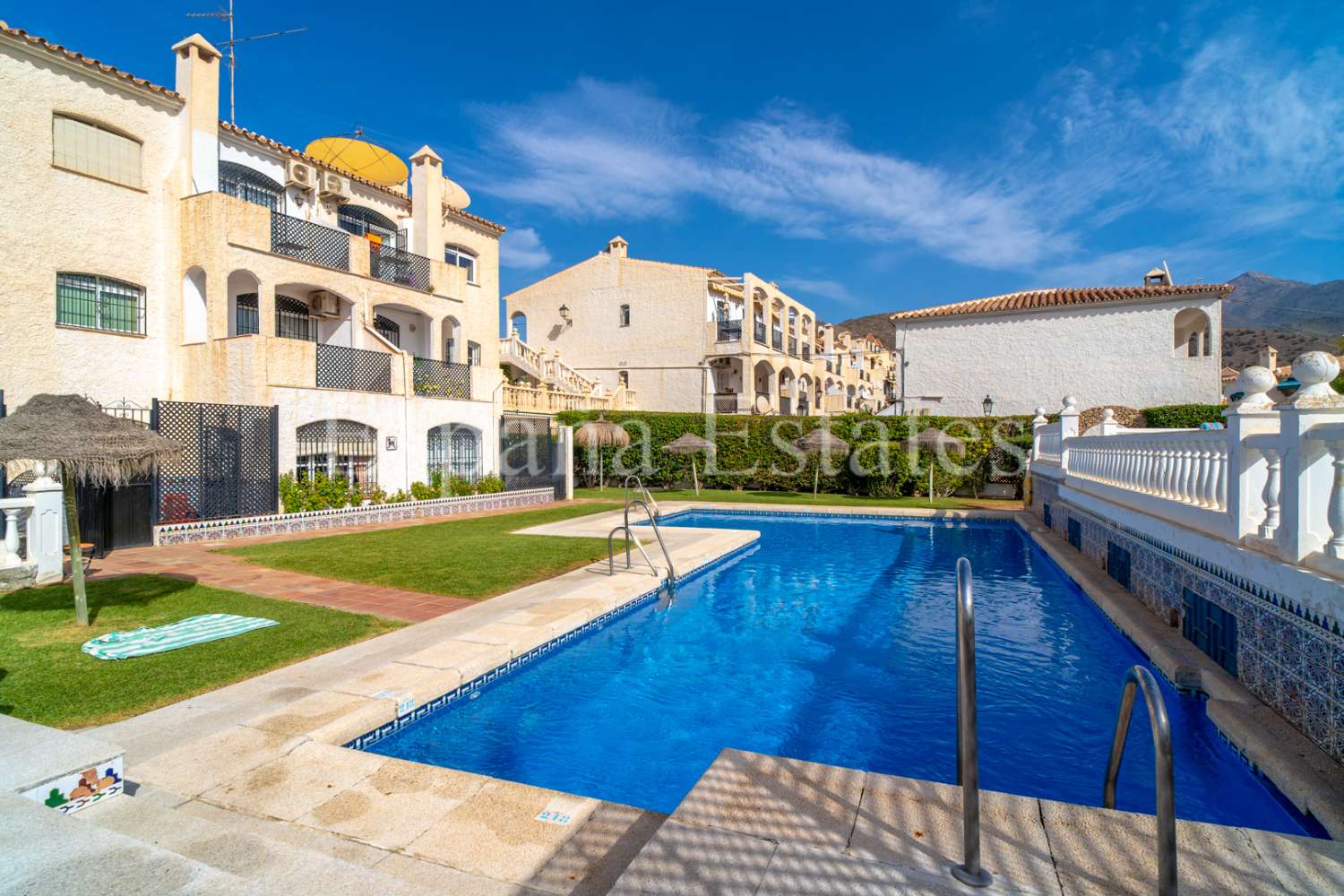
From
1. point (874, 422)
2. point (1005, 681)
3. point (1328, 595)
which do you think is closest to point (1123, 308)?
point (874, 422)

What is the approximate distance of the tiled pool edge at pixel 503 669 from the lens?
5121 mm

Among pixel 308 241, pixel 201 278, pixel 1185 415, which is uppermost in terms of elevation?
pixel 308 241

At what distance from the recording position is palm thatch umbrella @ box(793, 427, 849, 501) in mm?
24016

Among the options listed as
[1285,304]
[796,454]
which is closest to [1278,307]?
[1285,304]

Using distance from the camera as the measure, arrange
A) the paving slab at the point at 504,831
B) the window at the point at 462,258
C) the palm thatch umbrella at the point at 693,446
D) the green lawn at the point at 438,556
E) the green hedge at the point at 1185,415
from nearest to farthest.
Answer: the paving slab at the point at 504,831 → the green lawn at the point at 438,556 → the green hedge at the point at 1185,415 → the palm thatch umbrella at the point at 693,446 → the window at the point at 462,258

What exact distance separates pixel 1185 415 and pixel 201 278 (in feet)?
99.6

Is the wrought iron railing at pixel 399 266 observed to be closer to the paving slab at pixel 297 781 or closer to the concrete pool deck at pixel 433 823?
the concrete pool deck at pixel 433 823

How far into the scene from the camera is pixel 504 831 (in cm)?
345

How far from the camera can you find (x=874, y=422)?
2488 centimetres

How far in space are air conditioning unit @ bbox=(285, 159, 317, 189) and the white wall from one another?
2386cm

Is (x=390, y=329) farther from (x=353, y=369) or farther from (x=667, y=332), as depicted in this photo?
(x=667, y=332)

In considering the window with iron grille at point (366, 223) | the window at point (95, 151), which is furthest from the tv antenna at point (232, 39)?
the window at point (95, 151)

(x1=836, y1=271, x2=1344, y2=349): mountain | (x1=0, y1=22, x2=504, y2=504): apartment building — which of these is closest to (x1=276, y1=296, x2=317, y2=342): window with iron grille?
(x1=0, y1=22, x2=504, y2=504): apartment building

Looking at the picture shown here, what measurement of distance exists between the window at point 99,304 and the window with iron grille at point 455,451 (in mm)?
7720
